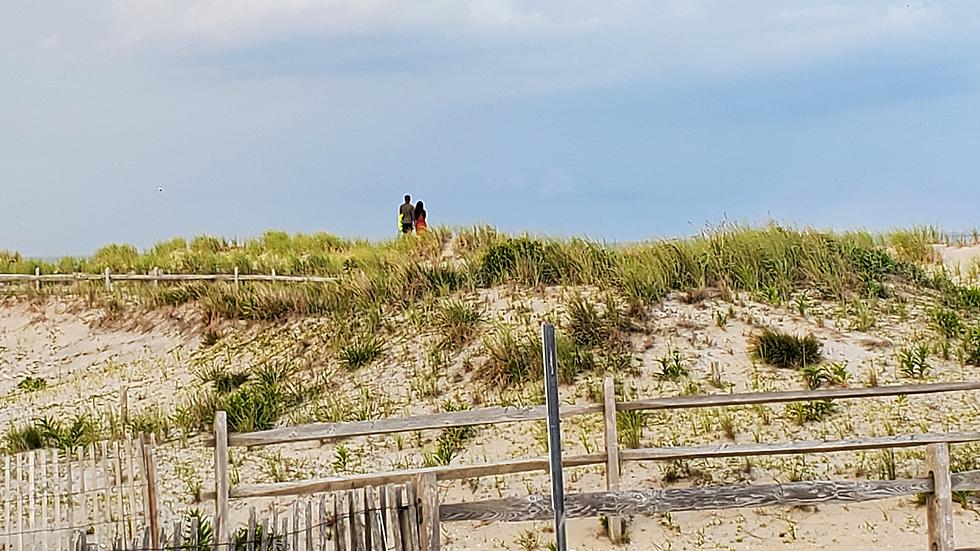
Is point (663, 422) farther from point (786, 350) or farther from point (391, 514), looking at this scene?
point (391, 514)

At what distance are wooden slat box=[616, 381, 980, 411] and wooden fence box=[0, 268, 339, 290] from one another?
10638mm

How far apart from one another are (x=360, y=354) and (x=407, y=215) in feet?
33.7

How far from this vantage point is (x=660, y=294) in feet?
62.7

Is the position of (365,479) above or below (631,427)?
below

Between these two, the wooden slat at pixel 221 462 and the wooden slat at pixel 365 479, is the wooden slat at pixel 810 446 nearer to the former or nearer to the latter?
the wooden slat at pixel 365 479

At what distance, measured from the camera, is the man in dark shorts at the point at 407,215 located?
2922 cm

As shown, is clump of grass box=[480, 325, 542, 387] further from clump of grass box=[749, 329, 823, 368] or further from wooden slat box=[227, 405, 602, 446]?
wooden slat box=[227, 405, 602, 446]

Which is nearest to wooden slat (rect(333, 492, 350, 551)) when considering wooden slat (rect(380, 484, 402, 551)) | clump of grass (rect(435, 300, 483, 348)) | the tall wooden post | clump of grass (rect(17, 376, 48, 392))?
wooden slat (rect(380, 484, 402, 551))

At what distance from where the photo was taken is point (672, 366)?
56.0 ft

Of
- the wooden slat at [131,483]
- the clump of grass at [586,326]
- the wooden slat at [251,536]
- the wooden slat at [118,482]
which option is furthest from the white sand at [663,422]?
the wooden slat at [251,536]

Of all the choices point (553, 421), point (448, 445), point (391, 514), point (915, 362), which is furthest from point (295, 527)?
point (915, 362)

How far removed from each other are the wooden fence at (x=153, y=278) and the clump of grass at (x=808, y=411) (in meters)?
9.48

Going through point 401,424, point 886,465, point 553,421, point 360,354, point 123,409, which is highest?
point 360,354

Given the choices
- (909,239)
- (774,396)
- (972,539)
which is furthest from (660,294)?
(909,239)
